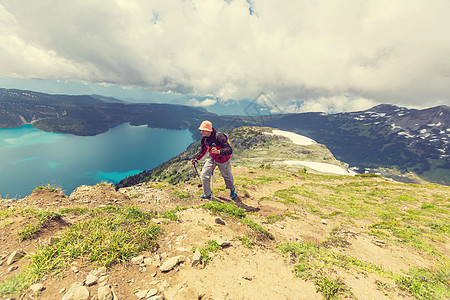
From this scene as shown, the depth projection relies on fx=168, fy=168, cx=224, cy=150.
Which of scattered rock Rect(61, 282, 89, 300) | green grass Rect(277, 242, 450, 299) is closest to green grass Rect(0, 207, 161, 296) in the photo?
scattered rock Rect(61, 282, 89, 300)

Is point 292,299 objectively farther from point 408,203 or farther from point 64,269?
point 408,203

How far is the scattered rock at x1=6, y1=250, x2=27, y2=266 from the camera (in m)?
4.19

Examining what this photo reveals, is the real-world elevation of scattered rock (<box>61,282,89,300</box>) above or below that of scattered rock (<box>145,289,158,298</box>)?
above

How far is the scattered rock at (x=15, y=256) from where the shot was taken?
419 cm

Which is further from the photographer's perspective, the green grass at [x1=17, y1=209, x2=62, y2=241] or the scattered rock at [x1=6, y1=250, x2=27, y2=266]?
the green grass at [x1=17, y1=209, x2=62, y2=241]

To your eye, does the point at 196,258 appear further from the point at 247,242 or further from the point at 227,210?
the point at 227,210

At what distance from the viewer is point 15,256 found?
4.33m

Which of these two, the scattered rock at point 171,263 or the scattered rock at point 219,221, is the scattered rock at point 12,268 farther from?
the scattered rock at point 219,221

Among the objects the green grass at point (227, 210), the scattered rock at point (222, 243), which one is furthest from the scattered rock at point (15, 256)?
the green grass at point (227, 210)

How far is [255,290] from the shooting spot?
4.37m

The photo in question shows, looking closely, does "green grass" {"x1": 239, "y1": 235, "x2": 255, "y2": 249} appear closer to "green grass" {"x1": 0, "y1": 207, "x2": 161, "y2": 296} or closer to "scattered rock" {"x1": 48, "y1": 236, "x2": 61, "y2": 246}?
"green grass" {"x1": 0, "y1": 207, "x2": 161, "y2": 296}

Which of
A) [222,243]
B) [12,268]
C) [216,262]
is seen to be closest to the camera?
[12,268]

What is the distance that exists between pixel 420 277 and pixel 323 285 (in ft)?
12.7

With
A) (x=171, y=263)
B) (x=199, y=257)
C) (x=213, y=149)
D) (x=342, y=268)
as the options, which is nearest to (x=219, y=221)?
(x=199, y=257)
